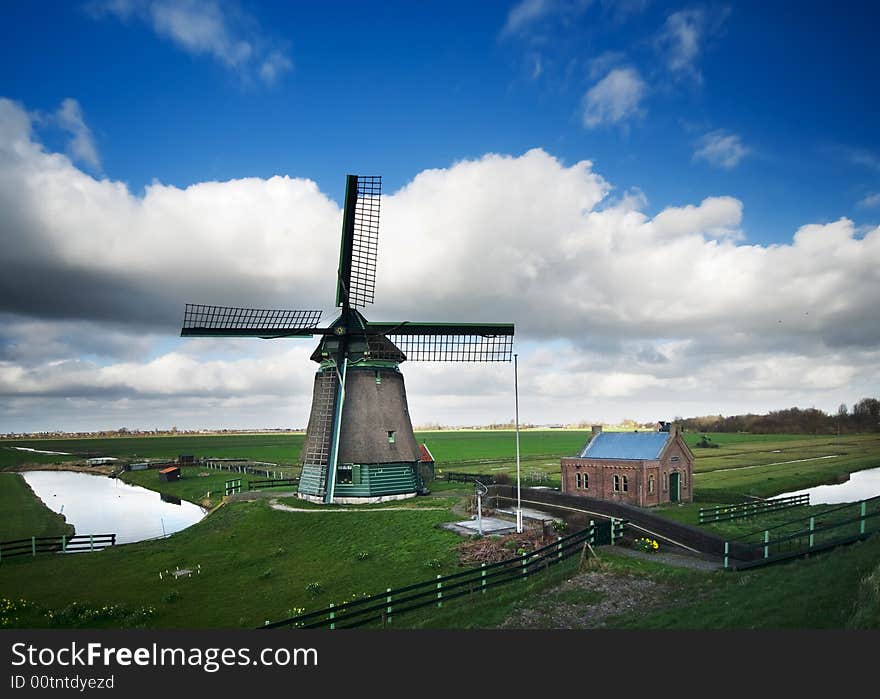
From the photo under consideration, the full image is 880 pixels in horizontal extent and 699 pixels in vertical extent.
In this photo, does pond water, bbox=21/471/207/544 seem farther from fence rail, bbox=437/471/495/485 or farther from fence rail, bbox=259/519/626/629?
fence rail, bbox=259/519/626/629

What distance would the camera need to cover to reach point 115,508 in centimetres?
5128

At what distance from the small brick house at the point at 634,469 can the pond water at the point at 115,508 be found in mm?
28979

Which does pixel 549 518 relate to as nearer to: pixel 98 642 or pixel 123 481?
pixel 98 642

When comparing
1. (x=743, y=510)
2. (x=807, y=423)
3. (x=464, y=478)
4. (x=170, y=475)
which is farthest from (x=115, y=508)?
(x=807, y=423)

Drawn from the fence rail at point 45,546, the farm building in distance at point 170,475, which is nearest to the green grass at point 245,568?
the fence rail at point 45,546

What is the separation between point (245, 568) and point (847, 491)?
166 feet

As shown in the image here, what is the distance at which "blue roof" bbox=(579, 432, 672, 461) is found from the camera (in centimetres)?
3509

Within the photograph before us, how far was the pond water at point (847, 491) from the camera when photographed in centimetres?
4422

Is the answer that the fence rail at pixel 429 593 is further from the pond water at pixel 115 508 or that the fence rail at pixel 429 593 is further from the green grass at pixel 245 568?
the pond water at pixel 115 508

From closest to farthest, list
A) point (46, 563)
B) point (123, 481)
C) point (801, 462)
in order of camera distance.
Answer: point (46, 563)
point (801, 462)
point (123, 481)

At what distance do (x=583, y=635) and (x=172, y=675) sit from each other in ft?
29.6

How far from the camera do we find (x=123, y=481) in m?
73.8

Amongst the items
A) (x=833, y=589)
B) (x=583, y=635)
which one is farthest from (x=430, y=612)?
(x=833, y=589)

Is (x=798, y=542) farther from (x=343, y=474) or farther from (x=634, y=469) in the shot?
(x=343, y=474)
